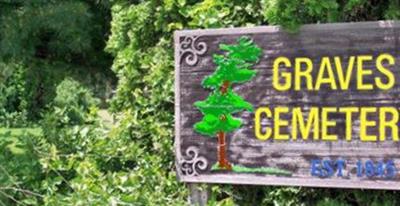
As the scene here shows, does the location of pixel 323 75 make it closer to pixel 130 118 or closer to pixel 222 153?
pixel 222 153

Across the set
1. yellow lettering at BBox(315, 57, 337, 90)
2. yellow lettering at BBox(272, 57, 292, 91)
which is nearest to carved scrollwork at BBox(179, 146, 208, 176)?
yellow lettering at BBox(272, 57, 292, 91)

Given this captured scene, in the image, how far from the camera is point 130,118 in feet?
16.9

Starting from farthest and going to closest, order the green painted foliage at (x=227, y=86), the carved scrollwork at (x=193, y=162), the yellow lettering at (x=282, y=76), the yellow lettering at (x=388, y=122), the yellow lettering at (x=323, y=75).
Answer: the carved scrollwork at (x=193, y=162), the green painted foliage at (x=227, y=86), the yellow lettering at (x=282, y=76), the yellow lettering at (x=323, y=75), the yellow lettering at (x=388, y=122)

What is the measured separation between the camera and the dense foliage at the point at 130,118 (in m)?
4.38

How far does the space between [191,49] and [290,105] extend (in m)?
0.72

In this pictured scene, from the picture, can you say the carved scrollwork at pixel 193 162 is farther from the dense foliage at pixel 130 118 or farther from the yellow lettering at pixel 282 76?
the yellow lettering at pixel 282 76

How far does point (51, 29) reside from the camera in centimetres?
575

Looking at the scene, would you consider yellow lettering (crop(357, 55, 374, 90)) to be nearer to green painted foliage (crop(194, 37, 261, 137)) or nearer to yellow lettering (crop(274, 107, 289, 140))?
yellow lettering (crop(274, 107, 289, 140))

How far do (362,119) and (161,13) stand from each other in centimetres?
170

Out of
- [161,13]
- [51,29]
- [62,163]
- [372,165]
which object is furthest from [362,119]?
[51,29]

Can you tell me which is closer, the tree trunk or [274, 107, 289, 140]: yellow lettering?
[274, 107, 289, 140]: yellow lettering

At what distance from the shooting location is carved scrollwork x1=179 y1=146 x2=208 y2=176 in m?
4.49

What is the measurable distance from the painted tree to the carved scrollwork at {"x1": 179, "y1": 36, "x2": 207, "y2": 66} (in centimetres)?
11

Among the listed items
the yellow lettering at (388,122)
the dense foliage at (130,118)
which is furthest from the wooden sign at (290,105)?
the dense foliage at (130,118)
